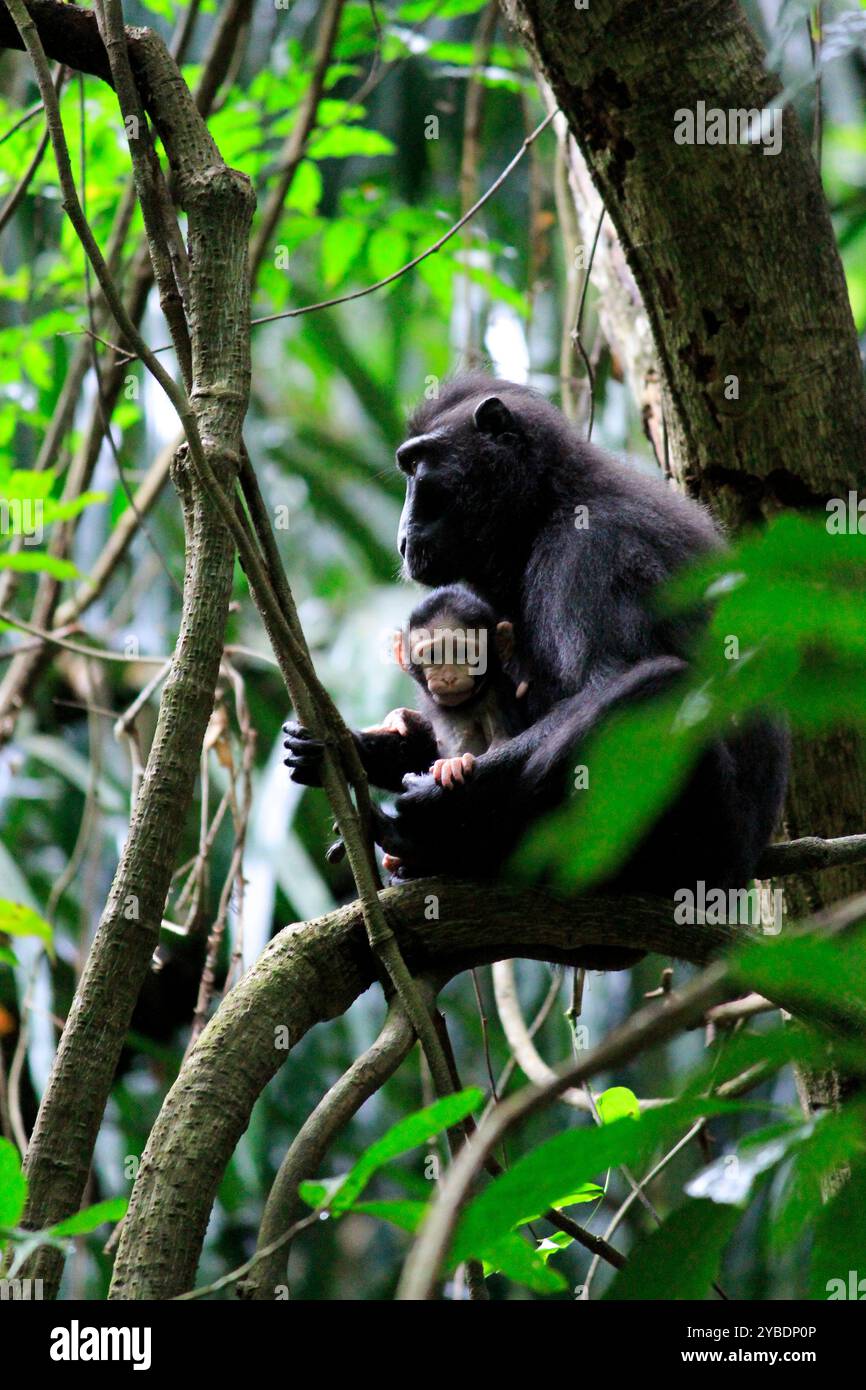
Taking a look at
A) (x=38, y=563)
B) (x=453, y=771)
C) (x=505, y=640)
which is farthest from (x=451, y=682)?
(x=38, y=563)

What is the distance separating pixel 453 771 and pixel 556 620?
50 cm

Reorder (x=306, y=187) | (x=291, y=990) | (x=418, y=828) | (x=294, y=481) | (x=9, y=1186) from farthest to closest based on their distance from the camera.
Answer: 1. (x=294, y=481)
2. (x=306, y=187)
3. (x=418, y=828)
4. (x=291, y=990)
5. (x=9, y=1186)

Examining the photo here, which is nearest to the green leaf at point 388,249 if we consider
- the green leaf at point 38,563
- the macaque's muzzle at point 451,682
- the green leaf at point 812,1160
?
the green leaf at point 38,563

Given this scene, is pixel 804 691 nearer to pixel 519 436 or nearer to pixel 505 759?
pixel 505 759

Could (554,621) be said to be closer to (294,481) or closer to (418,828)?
(418,828)

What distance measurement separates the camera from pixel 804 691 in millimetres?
1060

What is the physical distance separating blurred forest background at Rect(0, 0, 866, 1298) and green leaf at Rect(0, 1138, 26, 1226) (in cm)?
282

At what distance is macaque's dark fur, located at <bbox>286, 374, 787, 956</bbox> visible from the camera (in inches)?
126

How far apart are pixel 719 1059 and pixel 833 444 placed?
3107 mm

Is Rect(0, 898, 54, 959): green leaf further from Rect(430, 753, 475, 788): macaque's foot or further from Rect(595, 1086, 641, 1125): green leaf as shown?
Rect(595, 1086, 641, 1125): green leaf

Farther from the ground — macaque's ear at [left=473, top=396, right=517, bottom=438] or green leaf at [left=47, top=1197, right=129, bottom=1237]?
macaque's ear at [left=473, top=396, right=517, bottom=438]

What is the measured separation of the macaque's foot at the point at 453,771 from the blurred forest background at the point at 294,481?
1.23 meters

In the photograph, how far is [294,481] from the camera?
954 centimetres

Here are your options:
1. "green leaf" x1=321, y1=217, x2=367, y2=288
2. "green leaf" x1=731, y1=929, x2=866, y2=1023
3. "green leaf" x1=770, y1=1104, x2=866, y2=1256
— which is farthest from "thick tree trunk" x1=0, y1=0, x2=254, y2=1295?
"green leaf" x1=321, y1=217, x2=367, y2=288
